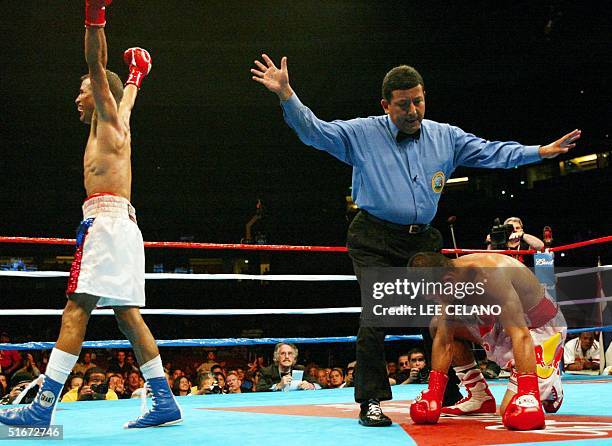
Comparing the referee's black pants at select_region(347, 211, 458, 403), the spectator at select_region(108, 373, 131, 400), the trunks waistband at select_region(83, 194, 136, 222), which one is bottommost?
the spectator at select_region(108, 373, 131, 400)

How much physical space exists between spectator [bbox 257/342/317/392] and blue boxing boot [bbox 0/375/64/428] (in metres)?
2.55

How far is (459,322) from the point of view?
2.11 meters

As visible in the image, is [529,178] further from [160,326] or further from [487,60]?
[160,326]

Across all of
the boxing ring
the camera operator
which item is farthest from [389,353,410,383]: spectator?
the boxing ring

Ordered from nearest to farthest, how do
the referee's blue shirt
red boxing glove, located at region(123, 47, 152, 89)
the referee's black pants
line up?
1. the referee's black pants
2. the referee's blue shirt
3. red boxing glove, located at region(123, 47, 152, 89)

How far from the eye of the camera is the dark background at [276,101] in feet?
25.7

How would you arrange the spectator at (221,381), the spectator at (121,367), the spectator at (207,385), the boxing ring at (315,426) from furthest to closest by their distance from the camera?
the spectator at (121,367) → the spectator at (221,381) → the spectator at (207,385) → the boxing ring at (315,426)

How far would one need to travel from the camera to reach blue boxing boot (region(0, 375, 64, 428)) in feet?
5.78

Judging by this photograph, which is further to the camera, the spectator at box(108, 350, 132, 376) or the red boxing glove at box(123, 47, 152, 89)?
the spectator at box(108, 350, 132, 376)

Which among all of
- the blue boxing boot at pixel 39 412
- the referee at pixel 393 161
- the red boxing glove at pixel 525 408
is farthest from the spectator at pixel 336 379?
the blue boxing boot at pixel 39 412

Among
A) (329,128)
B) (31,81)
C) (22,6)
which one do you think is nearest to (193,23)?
(22,6)

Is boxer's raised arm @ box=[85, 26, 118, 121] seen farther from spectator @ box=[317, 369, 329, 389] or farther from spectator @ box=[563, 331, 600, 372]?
spectator @ box=[563, 331, 600, 372]

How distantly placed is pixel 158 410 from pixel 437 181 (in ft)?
3.62

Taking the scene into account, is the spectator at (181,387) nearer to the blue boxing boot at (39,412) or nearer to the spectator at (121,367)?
the spectator at (121,367)
